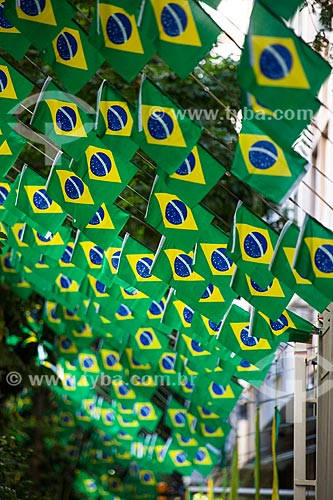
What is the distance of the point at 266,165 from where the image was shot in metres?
8.51

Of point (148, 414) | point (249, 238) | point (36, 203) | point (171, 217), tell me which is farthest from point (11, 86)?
point (148, 414)

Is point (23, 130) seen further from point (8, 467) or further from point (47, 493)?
point (47, 493)

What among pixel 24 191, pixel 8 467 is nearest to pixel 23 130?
pixel 24 191

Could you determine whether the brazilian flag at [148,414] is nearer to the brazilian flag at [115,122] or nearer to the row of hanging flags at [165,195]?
the row of hanging flags at [165,195]

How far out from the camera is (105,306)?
1501cm

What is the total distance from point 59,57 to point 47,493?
1538 centimetres

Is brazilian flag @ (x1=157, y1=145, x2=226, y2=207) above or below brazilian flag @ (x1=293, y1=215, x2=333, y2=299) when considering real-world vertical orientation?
above

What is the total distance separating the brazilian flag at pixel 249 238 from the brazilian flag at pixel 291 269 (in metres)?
0.24

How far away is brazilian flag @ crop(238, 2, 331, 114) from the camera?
301 inches

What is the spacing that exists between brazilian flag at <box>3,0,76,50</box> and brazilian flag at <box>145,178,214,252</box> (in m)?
1.90

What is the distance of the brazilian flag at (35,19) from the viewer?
9609 mm

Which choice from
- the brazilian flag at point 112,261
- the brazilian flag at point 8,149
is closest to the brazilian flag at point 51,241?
the brazilian flag at point 112,261

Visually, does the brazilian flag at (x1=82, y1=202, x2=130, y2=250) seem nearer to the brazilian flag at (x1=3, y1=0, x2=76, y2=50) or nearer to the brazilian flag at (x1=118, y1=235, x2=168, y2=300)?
the brazilian flag at (x1=118, y1=235, x2=168, y2=300)

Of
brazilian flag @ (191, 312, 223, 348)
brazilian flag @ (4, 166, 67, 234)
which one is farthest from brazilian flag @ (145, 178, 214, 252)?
brazilian flag @ (191, 312, 223, 348)
